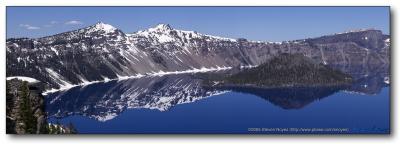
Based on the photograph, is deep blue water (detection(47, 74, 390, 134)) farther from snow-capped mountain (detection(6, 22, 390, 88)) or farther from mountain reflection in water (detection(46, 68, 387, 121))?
snow-capped mountain (detection(6, 22, 390, 88))

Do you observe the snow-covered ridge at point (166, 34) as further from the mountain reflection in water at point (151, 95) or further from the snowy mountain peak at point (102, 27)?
the mountain reflection in water at point (151, 95)

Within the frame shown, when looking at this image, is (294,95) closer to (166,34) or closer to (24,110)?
(166,34)

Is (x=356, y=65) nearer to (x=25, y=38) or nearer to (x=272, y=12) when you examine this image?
(x=272, y=12)

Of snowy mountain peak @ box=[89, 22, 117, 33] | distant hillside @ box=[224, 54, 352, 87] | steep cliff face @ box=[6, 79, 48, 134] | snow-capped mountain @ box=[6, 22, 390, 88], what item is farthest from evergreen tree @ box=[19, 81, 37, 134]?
distant hillside @ box=[224, 54, 352, 87]

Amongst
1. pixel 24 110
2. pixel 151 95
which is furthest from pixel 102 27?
pixel 24 110

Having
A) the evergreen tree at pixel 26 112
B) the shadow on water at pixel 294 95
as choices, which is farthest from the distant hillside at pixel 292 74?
the evergreen tree at pixel 26 112

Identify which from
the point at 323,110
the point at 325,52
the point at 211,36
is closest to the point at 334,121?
the point at 323,110
